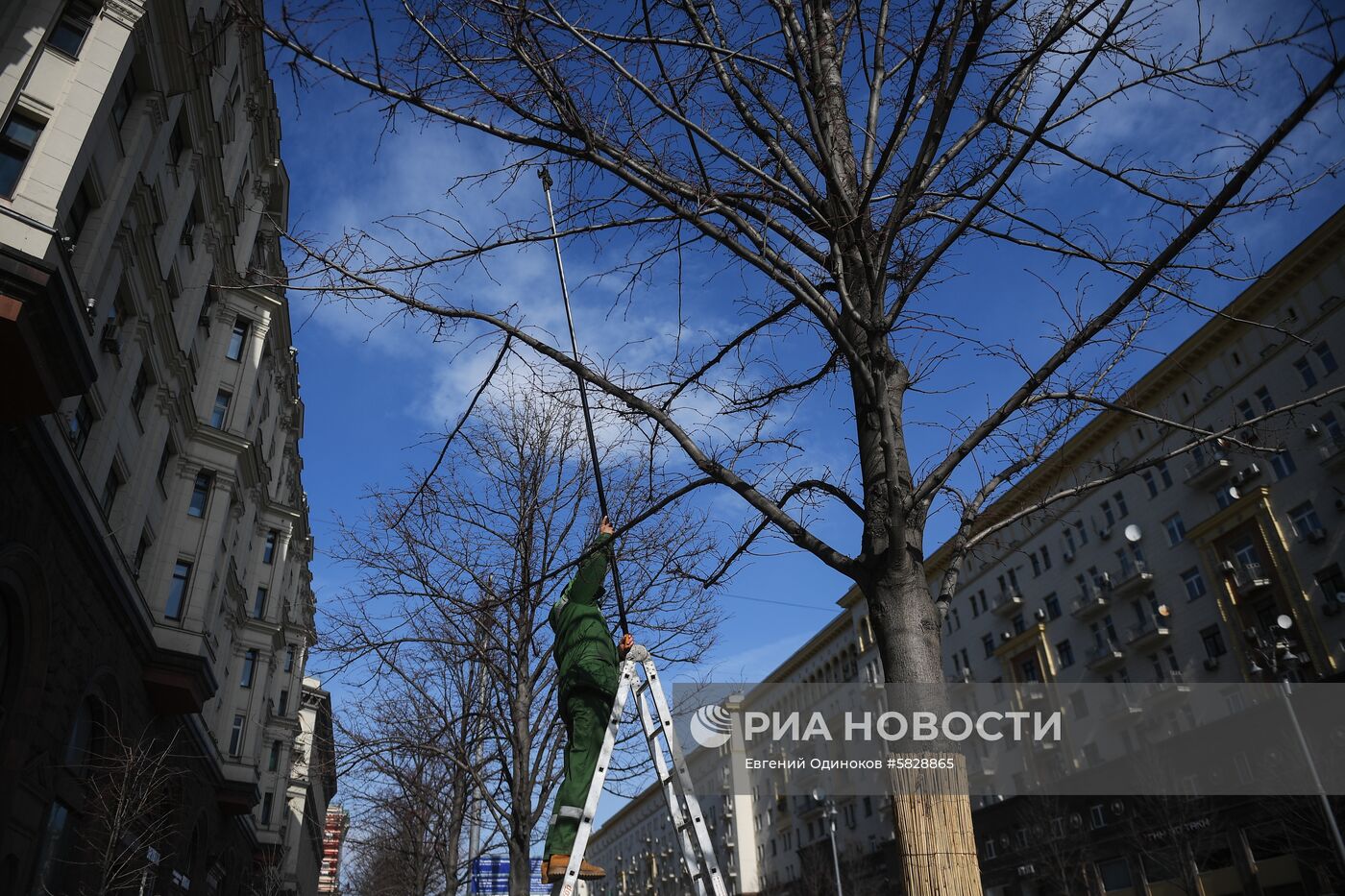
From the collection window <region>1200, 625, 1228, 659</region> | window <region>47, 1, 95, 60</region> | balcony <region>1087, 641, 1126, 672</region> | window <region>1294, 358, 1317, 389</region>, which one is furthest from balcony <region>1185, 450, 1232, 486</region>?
window <region>47, 1, 95, 60</region>

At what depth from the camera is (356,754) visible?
15.2 meters

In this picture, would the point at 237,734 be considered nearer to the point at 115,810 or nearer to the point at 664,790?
the point at 115,810

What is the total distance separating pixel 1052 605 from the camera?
138 feet

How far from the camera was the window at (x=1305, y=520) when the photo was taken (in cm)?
2873

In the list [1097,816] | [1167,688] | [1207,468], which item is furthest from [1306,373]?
[1097,816]

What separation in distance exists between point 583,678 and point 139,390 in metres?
14.3

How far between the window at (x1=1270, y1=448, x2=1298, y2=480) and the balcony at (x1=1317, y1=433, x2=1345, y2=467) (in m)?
1.31

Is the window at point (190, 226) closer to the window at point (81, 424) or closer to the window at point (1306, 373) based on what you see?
the window at point (81, 424)

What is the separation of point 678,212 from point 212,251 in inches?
727

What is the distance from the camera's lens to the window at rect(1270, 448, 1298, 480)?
2994 centimetres

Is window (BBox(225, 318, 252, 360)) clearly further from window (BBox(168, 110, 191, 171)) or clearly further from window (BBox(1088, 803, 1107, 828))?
window (BBox(1088, 803, 1107, 828))

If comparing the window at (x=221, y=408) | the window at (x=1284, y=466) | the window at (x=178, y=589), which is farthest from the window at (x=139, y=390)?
the window at (x=1284, y=466)

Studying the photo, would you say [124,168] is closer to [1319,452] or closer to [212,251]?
[212,251]

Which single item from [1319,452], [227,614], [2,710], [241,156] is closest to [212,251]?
[241,156]
